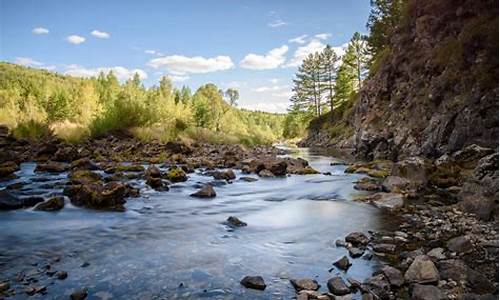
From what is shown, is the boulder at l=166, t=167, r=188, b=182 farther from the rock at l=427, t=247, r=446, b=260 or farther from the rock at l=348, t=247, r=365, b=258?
the rock at l=427, t=247, r=446, b=260

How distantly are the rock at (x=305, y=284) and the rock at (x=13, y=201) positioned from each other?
9.22 metres

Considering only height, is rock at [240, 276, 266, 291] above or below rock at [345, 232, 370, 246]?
below

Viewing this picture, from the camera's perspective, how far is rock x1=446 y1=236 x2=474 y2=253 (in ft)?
24.6

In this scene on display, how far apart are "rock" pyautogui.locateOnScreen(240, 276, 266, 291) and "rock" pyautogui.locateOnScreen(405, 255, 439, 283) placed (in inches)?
88.3

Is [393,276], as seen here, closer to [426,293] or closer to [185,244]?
[426,293]

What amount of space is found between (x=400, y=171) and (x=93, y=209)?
11776mm

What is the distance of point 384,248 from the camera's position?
25.9 ft

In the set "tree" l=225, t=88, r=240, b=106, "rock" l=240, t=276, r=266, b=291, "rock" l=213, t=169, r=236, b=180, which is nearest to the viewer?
"rock" l=240, t=276, r=266, b=291

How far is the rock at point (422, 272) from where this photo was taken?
6.02 m

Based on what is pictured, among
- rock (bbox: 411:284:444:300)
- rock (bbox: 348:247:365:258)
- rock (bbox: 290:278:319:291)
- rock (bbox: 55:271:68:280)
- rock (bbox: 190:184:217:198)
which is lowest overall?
rock (bbox: 290:278:319:291)

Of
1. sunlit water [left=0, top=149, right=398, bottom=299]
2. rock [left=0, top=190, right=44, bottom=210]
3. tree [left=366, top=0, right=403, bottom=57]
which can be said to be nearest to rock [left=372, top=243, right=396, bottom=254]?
sunlit water [left=0, top=149, right=398, bottom=299]

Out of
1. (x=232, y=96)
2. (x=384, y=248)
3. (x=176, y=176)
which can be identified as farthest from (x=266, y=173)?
(x=232, y=96)

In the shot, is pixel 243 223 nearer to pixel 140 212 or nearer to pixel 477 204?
pixel 140 212

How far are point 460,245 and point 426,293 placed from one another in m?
2.62
